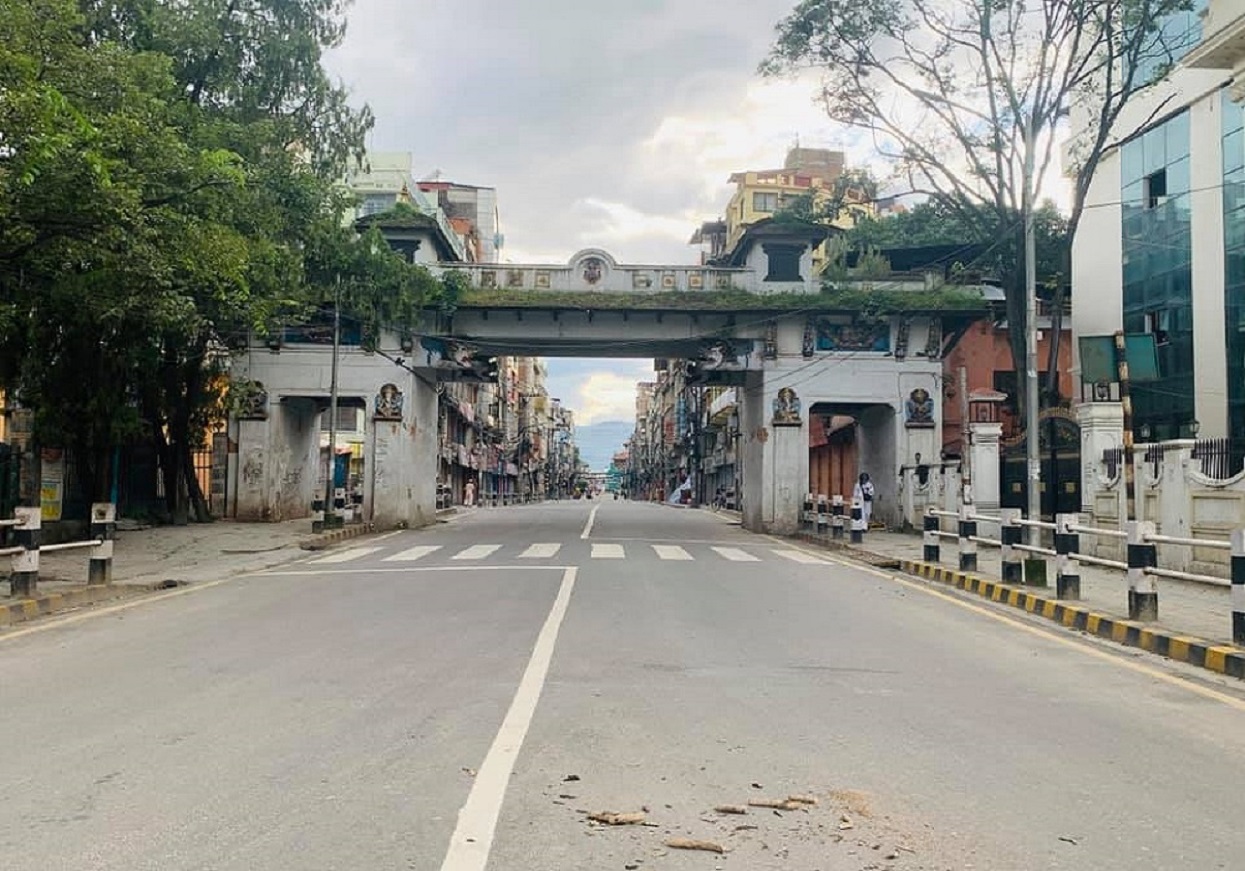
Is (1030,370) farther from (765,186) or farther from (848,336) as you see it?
(765,186)

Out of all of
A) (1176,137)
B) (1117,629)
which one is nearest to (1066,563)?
(1117,629)

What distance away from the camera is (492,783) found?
16.4ft

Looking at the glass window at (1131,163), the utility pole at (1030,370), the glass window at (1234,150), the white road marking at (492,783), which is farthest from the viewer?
the glass window at (1131,163)

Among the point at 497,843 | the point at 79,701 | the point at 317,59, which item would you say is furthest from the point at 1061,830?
the point at 317,59

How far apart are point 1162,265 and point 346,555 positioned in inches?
1053

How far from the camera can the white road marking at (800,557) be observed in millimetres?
19755

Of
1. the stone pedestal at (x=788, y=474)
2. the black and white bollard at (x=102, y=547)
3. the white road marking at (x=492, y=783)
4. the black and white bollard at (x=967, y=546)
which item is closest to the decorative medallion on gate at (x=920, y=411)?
the stone pedestal at (x=788, y=474)

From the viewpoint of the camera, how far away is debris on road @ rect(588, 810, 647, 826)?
14.8ft

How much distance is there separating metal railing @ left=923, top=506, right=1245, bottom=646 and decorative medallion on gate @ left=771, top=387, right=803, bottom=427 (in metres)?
13.4

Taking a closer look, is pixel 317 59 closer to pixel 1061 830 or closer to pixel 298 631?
pixel 298 631

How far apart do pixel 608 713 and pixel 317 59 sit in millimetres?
22139

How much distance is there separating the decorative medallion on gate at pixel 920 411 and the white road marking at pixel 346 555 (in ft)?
53.5

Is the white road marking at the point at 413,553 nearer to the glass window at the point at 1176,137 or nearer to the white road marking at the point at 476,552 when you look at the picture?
the white road marking at the point at 476,552

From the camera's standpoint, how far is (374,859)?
4.04 m
